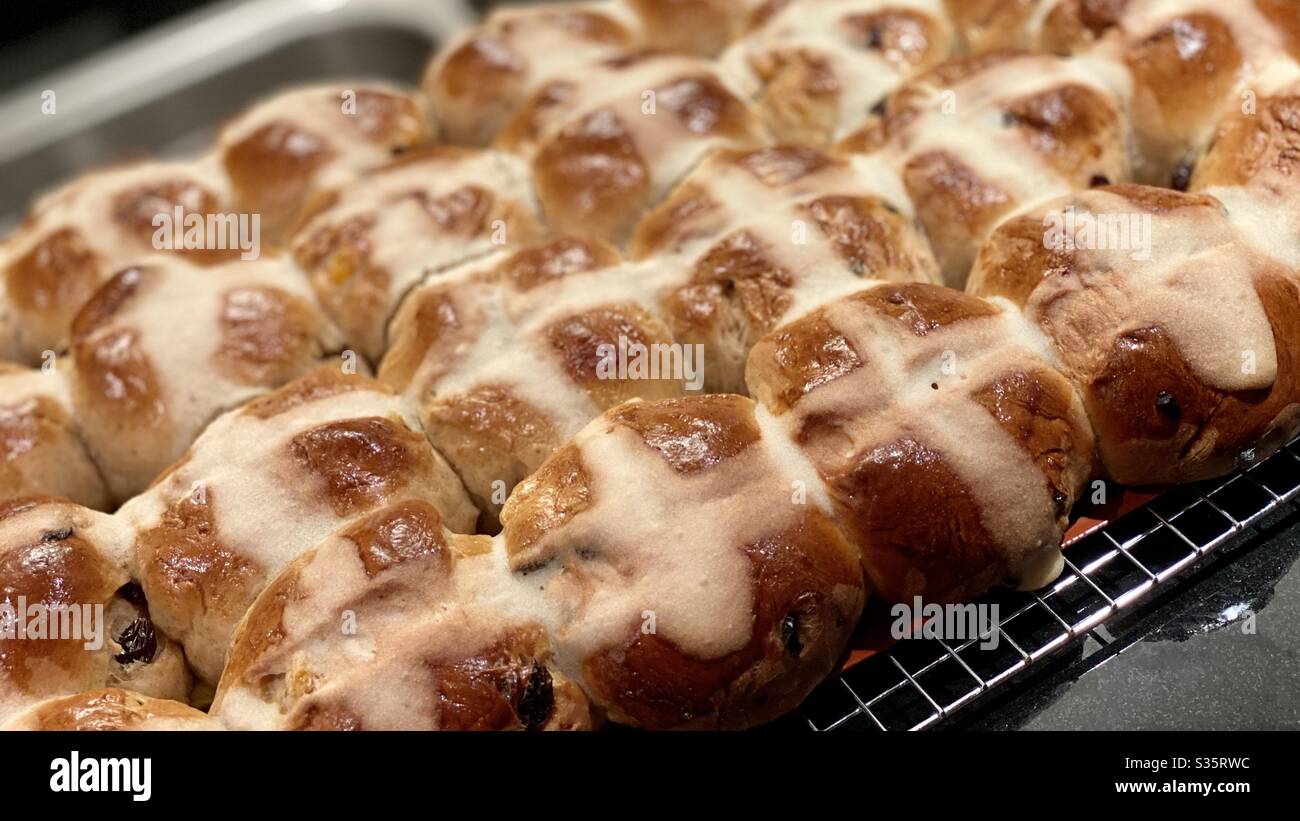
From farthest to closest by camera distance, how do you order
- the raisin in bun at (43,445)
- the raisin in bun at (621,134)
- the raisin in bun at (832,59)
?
the raisin in bun at (832,59) < the raisin in bun at (621,134) < the raisin in bun at (43,445)

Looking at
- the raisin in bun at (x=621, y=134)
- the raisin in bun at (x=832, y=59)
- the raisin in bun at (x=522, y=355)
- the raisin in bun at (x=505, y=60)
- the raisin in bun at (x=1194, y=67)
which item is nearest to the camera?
the raisin in bun at (x=522, y=355)

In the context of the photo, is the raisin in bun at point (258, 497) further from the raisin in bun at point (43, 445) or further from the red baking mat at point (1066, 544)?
the red baking mat at point (1066, 544)

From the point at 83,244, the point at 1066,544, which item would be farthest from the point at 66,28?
the point at 1066,544

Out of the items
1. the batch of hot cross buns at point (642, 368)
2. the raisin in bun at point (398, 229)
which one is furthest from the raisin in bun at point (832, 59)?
the raisin in bun at point (398, 229)

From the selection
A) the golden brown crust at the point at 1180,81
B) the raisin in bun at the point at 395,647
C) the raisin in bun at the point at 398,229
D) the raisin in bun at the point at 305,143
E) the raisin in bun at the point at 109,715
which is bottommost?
the raisin in bun at the point at 109,715

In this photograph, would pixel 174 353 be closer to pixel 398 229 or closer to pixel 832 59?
pixel 398 229

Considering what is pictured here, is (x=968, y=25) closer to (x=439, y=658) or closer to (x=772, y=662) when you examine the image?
(x=772, y=662)
